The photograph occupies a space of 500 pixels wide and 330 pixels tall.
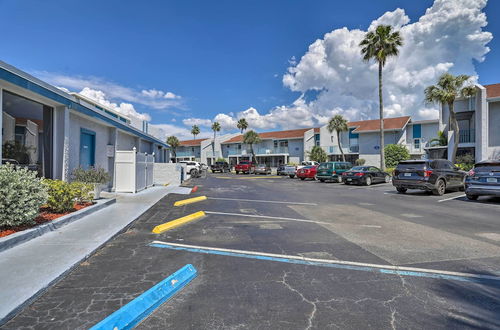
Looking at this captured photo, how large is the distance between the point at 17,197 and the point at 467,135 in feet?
110

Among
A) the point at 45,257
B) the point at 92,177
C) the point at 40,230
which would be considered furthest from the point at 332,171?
the point at 45,257

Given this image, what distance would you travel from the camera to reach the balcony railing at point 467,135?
26773 mm

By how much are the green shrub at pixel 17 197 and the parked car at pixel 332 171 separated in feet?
69.4

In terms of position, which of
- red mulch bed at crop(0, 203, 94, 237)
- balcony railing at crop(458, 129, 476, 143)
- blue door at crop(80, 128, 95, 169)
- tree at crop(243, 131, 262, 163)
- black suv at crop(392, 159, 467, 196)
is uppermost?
tree at crop(243, 131, 262, 163)

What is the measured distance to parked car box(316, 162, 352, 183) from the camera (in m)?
23.8

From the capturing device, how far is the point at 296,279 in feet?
12.9

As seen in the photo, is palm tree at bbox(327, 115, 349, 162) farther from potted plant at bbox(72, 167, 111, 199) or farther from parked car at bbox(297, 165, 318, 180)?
potted plant at bbox(72, 167, 111, 199)

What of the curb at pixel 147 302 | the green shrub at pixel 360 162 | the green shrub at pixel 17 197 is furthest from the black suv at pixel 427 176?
the green shrub at pixel 360 162

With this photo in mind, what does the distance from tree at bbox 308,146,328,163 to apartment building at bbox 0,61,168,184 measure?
119 ft

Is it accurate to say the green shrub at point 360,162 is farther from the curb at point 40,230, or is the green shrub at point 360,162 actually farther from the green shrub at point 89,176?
the curb at point 40,230

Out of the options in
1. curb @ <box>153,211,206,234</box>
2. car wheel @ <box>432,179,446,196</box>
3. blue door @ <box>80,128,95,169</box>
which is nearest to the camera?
curb @ <box>153,211,206,234</box>

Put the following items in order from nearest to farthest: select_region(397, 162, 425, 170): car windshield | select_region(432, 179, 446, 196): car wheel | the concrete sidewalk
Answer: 1. the concrete sidewalk
2. select_region(432, 179, 446, 196): car wheel
3. select_region(397, 162, 425, 170): car windshield

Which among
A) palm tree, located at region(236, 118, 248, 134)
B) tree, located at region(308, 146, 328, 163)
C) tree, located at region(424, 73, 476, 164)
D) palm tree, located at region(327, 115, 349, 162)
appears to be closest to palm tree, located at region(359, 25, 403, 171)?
tree, located at region(424, 73, 476, 164)

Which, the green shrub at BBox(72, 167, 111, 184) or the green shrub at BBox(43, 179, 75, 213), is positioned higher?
the green shrub at BBox(72, 167, 111, 184)
